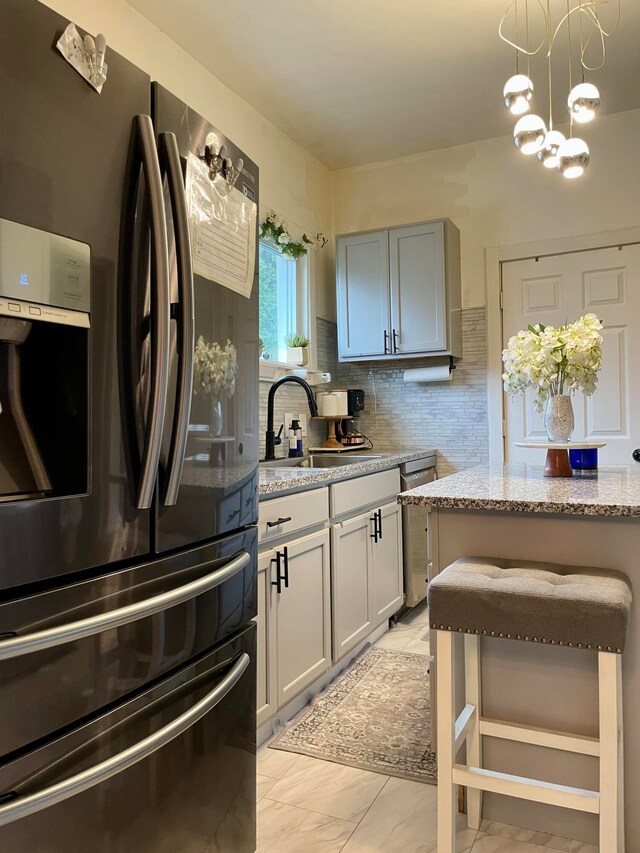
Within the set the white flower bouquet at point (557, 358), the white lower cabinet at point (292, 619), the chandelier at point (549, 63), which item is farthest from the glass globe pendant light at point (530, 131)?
the white lower cabinet at point (292, 619)

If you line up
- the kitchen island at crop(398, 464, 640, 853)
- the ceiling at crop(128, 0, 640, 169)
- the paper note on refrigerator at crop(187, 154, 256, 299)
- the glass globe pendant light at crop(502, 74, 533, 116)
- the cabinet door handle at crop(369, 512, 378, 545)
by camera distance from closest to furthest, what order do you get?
the paper note on refrigerator at crop(187, 154, 256, 299)
the kitchen island at crop(398, 464, 640, 853)
the glass globe pendant light at crop(502, 74, 533, 116)
the ceiling at crop(128, 0, 640, 169)
the cabinet door handle at crop(369, 512, 378, 545)

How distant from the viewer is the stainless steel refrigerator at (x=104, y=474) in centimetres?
90

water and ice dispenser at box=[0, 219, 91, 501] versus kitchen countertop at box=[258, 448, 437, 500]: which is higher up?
water and ice dispenser at box=[0, 219, 91, 501]

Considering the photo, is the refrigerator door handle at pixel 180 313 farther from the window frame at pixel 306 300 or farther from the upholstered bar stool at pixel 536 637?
the window frame at pixel 306 300

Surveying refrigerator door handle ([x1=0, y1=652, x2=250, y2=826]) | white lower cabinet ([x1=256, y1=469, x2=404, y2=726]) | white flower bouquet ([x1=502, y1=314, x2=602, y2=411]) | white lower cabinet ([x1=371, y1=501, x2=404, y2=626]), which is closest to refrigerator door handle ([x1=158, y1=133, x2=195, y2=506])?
refrigerator door handle ([x1=0, y1=652, x2=250, y2=826])

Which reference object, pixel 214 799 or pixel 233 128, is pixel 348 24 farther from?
pixel 214 799

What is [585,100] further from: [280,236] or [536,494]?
[280,236]

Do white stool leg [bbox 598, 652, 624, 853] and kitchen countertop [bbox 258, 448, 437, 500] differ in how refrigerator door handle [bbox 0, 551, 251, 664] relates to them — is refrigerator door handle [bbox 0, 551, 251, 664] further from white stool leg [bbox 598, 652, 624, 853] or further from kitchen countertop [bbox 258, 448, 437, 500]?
white stool leg [bbox 598, 652, 624, 853]

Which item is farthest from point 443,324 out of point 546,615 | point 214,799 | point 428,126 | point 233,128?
point 214,799

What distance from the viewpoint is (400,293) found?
147 inches

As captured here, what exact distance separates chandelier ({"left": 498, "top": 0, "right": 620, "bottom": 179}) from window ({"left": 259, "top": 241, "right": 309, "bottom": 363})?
1.55 m

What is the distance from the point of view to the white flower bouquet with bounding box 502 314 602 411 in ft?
6.70

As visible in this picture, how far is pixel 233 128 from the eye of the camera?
3.18 m

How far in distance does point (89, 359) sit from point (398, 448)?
3201mm
